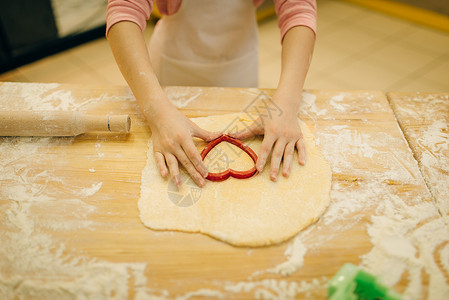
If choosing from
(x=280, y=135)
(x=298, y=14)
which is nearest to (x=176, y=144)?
(x=280, y=135)

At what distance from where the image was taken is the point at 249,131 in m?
1.08

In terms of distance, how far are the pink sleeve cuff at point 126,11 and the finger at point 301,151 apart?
0.67 m

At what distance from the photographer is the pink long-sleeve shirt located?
1.15m

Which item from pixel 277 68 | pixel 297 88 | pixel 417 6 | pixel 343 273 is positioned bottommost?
pixel 277 68

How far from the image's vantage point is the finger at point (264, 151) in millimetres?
986

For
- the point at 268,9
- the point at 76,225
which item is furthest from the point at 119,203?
the point at 268,9

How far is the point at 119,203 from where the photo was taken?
921mm

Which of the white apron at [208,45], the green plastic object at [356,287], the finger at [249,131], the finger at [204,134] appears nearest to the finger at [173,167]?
the finger at [204,134]

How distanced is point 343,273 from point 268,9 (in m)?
3.52

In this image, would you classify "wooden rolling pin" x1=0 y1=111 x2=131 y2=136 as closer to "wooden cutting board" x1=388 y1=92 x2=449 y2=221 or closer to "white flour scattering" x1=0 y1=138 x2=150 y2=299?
"white flour scattering" x1=0 y1=138 x2=150 y2=299

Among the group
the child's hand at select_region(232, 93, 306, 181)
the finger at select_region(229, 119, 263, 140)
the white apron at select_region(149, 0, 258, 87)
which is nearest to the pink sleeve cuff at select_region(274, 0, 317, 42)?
the white apron at select_region(149, 0, 258, 87)

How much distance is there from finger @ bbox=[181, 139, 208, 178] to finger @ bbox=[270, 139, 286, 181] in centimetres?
19

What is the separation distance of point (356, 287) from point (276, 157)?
0.40 meters

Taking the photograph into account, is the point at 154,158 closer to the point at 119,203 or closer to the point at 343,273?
the point at 119,203
